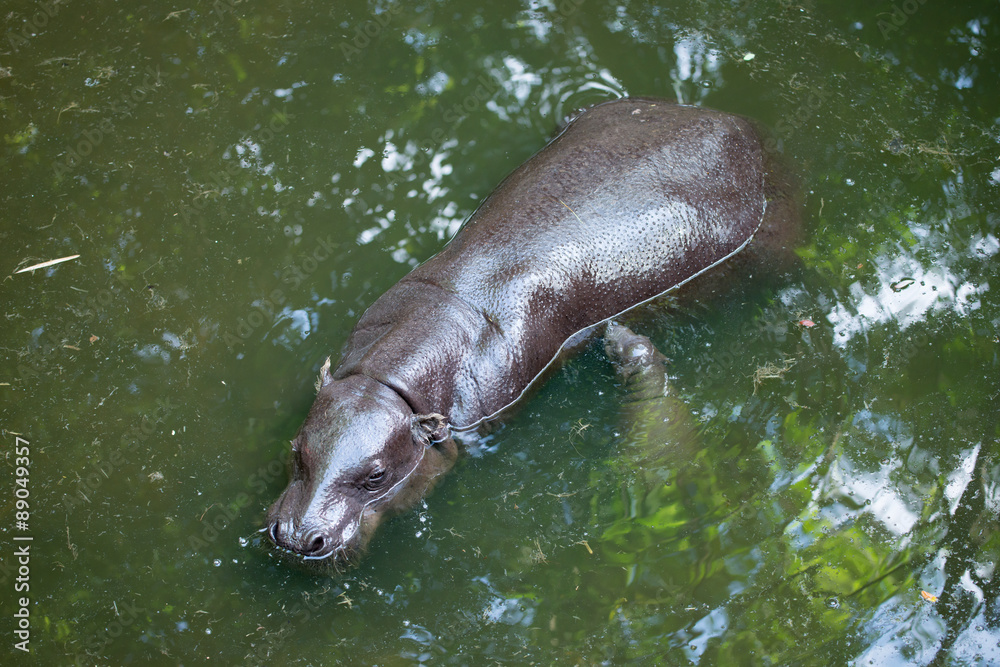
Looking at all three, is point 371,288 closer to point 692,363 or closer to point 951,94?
point 692,363

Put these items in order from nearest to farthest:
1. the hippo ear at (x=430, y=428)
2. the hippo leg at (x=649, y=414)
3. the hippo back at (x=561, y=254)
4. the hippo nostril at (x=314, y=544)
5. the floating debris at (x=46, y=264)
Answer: the hippo nostril at (x=314, y=544), the hippo ear at (x=430, y=428), the hippo back at (x=561, y=254), the hippo leg at (x=649, y=414), the floating debris at (x=46, y=264)

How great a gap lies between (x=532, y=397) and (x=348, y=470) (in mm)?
1873

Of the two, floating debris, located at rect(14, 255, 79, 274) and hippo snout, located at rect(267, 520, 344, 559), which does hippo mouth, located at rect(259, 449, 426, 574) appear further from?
floating debris, located at rect(14, 255, 79, 274)

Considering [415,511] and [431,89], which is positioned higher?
[431,89]

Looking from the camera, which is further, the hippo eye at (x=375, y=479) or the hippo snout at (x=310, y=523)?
the hippo eye at (x=375, y=479)

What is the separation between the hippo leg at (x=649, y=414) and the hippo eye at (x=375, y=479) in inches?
78.9

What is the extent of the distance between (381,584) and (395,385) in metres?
1.46

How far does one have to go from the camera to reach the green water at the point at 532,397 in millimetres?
5504

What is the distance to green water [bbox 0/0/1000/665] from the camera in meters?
5.50

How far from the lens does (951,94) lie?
8258mm

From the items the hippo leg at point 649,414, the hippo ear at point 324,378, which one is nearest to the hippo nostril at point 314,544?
the hippo ear at point 324,378

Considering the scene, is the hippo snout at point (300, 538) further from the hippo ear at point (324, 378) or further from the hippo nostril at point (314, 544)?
the hippo ear at point (324, 378)

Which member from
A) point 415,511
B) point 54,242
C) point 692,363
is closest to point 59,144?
point 54,242

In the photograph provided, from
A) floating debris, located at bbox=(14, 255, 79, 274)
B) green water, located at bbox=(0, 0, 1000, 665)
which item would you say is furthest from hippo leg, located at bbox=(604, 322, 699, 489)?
floating debris, located at bbox=(14, 255, 79, 274)
